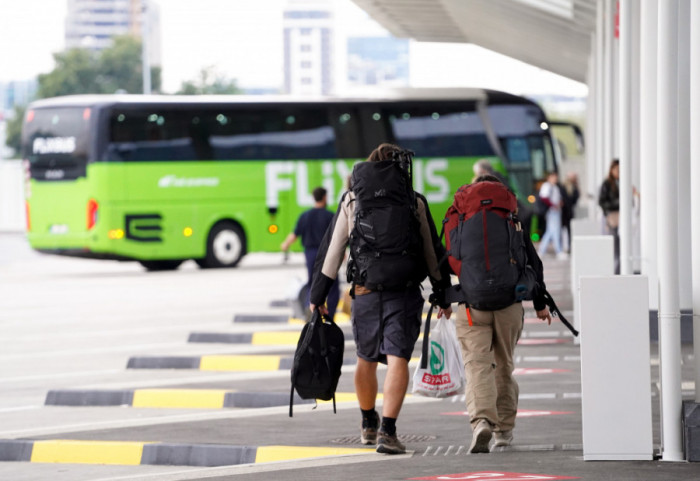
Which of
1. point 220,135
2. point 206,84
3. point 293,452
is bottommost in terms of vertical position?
point 293,452

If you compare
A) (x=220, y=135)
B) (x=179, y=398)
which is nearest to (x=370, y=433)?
(x=179, y=398)

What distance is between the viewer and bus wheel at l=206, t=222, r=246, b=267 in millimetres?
32031

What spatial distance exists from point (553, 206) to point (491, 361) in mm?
23411

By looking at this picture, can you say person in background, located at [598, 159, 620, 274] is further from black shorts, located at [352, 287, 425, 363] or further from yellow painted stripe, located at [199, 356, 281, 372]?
black shorts, located at [352, 287, 425, 363]

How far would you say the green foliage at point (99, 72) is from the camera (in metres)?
96.1

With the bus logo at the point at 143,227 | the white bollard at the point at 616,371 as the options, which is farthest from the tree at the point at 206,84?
the white bollard at the point at 616,371

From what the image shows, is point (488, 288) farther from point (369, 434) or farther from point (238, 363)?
point (238, 363)

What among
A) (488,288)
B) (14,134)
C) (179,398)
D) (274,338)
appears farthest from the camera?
(14,134)

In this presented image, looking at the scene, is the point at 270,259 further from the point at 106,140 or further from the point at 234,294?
the point at 234,294

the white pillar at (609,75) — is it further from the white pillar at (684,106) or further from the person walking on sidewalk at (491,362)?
the person walking on sidewalk at (491,362)

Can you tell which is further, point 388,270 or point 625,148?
point 625,148

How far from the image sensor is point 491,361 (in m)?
8.28

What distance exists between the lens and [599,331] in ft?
25.2

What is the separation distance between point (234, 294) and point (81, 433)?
1480cm
